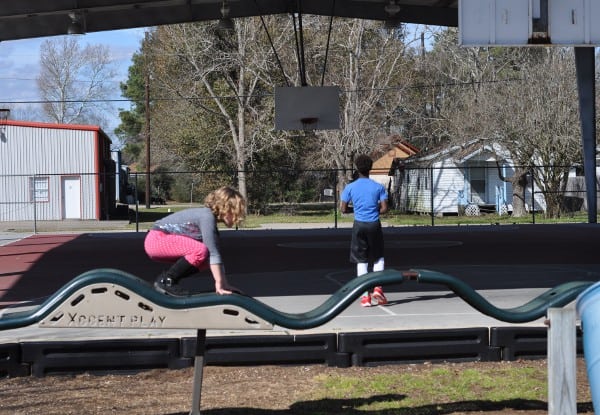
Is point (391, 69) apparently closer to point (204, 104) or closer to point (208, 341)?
point (204, 104)

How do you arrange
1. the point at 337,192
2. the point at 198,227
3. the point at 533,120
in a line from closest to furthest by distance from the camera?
the point at 198,227 → the point at 533,120 → the point at 337,192

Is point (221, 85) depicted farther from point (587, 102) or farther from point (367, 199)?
point (367, 199)

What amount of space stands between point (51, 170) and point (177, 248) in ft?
116

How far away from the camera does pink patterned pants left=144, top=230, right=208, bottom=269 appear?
6.64 meters

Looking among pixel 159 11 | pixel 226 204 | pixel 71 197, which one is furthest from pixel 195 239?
pixel 71 197

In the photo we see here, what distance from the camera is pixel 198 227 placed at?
661 centimetres

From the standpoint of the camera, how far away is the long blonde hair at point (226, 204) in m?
6.48

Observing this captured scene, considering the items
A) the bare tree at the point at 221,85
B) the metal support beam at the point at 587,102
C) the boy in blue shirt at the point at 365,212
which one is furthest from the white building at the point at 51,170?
the boy in blue shirt at the point at 365,212

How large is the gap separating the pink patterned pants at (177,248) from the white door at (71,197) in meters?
33.9

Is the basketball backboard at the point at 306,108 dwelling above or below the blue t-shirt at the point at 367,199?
above

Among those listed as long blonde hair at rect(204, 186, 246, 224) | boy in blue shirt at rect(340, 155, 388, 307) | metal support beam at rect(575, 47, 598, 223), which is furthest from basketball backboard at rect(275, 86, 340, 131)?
long blonde hair at rect(204, 186, 246, 224)

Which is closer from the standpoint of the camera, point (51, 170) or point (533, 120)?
point (533, 120)

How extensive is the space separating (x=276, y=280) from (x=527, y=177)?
28.1 m

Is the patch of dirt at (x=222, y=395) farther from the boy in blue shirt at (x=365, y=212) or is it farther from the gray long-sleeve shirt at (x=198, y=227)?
the boy in blue shirt at (x=365, y=212)
